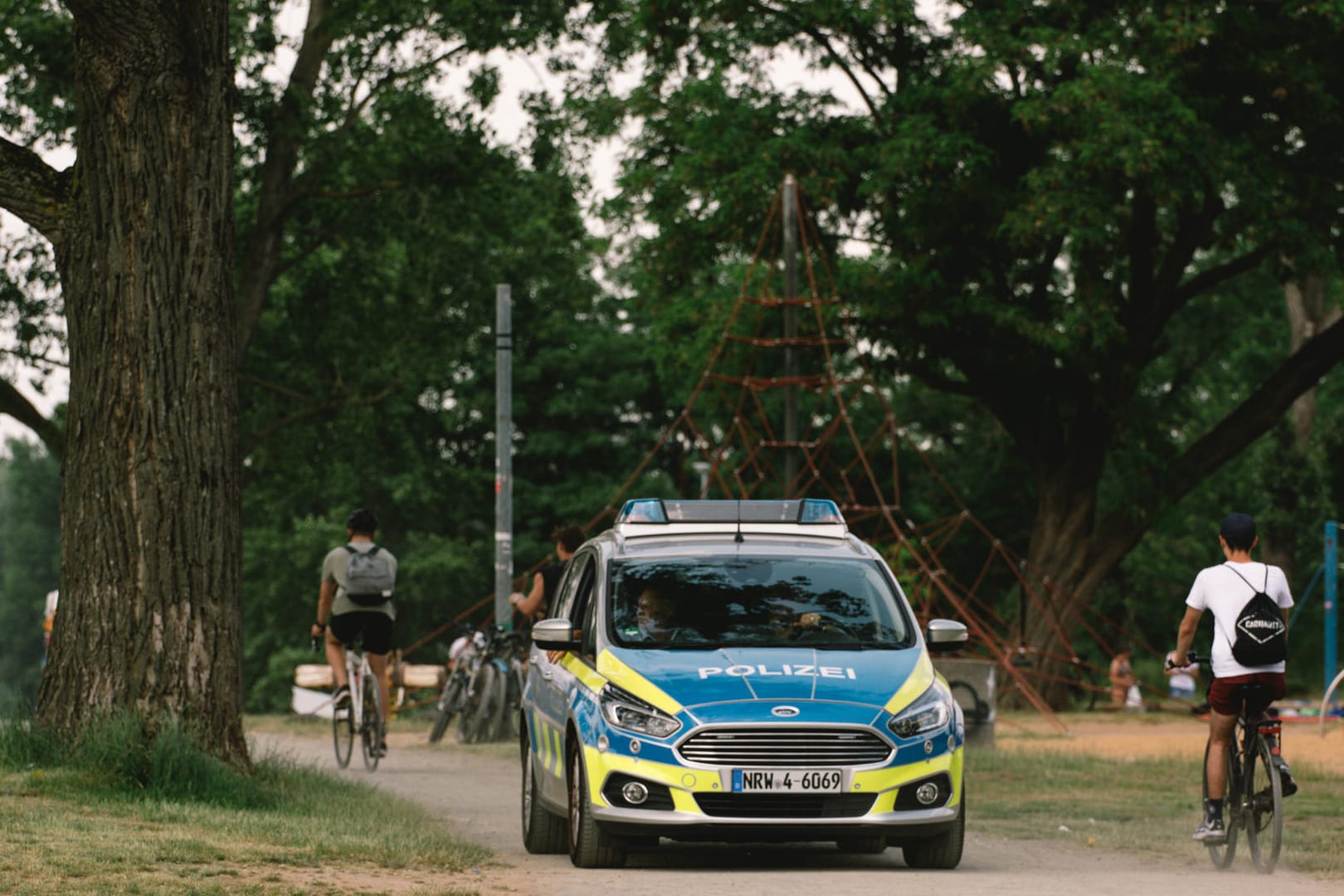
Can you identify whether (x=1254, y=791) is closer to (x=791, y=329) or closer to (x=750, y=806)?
(x=750, y=806)

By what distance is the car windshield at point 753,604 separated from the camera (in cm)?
1098

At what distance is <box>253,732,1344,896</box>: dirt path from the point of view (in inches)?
371

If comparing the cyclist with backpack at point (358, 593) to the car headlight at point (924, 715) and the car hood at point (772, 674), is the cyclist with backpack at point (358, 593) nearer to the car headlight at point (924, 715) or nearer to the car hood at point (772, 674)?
the car hood at point (772, 674)

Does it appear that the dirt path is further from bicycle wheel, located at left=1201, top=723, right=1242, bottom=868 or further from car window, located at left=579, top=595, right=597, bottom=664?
car window, located at left=579, top=595, right=597, bottom=664

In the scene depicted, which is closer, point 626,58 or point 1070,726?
point 1070,726

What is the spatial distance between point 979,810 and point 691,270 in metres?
19.7

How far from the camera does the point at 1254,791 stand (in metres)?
11.2

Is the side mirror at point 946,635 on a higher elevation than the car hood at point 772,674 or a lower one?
higher

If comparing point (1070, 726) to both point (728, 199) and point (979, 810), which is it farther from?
point (979, 810)

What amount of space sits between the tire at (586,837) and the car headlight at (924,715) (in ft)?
4.65

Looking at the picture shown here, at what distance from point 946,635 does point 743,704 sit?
4.01 ft

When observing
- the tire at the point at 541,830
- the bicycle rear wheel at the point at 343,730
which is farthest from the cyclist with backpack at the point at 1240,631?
the bicycle rear wheel at the point at 343,730

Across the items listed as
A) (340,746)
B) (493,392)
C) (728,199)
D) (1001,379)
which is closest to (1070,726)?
(1001,379)

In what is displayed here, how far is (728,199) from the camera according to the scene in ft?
103
